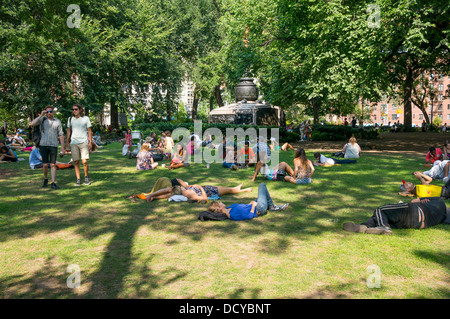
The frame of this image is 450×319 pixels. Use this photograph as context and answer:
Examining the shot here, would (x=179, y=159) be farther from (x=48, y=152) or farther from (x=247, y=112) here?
(x=247, y=112)

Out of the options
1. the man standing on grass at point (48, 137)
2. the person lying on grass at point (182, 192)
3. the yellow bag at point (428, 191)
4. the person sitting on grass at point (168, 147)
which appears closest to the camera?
the yellow bag at point (428, 191)

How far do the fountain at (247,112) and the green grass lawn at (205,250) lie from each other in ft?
54.0

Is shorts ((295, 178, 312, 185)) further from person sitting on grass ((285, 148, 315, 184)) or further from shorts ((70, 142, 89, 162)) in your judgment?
shorts ((70, 142, 89, 162))

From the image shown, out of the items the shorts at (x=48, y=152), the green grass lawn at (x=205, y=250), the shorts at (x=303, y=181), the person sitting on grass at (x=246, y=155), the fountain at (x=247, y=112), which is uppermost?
the fountain at (x=247, y=112)

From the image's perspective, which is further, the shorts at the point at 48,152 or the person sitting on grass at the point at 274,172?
the person sitting on grass at the point at 274,172

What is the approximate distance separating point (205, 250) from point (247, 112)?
2061 cm

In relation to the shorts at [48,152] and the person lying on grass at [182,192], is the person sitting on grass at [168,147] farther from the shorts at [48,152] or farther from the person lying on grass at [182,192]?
the person lying on grass at [182,192]

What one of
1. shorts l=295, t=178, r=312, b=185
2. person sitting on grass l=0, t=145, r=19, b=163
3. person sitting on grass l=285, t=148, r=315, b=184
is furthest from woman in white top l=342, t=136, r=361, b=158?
person sitting on grass l=0, t=145, r=19, b=163

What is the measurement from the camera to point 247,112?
83.0 ft

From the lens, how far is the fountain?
998 inches

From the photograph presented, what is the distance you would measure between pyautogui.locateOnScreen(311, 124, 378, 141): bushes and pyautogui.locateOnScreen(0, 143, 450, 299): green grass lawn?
18.5 m

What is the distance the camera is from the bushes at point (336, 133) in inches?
1078

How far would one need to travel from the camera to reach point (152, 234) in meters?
6.08

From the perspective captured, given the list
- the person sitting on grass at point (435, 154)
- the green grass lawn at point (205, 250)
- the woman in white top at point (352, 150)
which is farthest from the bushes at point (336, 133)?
the green grass lawn at point (205, 250)
